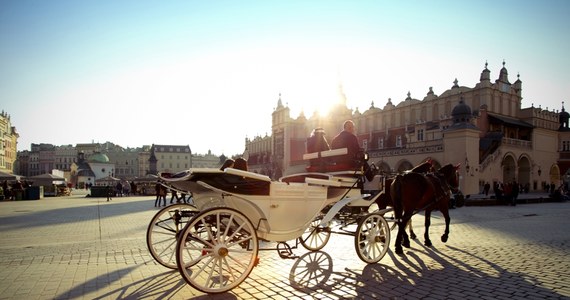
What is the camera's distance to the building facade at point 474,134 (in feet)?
101

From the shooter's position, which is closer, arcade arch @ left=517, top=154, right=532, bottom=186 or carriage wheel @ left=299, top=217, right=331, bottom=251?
carriage wheel @ left=299, top=217, right=331, bottom=251

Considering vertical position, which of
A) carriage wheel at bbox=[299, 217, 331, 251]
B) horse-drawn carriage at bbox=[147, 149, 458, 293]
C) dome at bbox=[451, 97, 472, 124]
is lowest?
carriage wheel at bbox=[299, 217, 331, 251]

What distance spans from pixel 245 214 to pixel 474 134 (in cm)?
2965

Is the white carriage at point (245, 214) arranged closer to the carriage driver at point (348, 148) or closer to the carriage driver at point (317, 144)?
the carriage driver at point (348, 148)

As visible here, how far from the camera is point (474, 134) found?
30.0 metres

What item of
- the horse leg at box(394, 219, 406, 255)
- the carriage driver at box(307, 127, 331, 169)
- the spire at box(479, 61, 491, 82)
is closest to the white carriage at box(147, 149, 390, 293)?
the carriage driver at box(307, 127, 331, 169)

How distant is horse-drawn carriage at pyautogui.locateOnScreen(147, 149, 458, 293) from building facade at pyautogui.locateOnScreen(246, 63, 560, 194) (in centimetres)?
2596

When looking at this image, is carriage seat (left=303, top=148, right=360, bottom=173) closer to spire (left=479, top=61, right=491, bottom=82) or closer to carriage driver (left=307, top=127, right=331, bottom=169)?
carriage driver (left=307, top=127, right=331, bottom=169)

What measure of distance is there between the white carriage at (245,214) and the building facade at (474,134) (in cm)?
2600

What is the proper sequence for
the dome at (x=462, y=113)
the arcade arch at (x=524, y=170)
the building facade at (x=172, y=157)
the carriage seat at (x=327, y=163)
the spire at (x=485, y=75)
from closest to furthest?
the carriage seat at (x=327, y=163) → the dome at (x=462, y=113) → the spire at (x=485, y=75) → the arcade arch at (x=524, y=170) → the building facade at (x=172, y=157)

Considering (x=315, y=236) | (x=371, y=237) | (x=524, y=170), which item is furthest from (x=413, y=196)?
(x=524, y=170)

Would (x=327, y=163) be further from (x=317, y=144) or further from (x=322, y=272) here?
(x=322, y=272)

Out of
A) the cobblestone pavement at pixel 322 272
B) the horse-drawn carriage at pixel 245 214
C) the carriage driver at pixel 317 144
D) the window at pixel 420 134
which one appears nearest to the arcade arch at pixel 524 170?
the window at pixel 420 134

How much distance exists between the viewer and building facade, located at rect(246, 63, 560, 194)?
30.8 m
